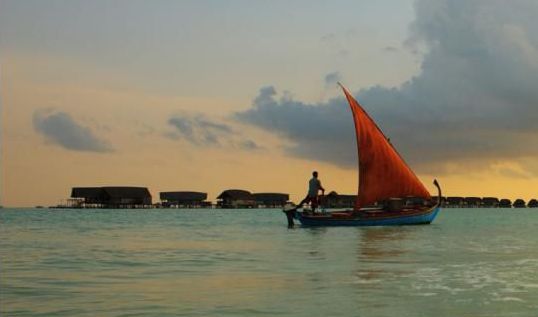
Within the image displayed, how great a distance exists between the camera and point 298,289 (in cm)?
1398

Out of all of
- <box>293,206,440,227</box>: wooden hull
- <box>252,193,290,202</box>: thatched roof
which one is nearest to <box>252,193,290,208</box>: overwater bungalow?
<box>252,193,290,202</box>: thatched roof

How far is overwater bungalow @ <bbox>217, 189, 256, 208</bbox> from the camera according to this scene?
158 meters

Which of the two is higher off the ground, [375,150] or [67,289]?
[375,150]

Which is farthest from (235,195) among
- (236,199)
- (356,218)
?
(356,218)

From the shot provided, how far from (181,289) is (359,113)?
1208 inches

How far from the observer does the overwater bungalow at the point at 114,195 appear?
142500 mm

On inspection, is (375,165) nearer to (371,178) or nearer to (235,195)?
(371,178)

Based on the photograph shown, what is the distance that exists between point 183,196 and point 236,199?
12285mm

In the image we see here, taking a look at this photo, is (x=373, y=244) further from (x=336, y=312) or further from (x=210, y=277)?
(x=336, y=312)

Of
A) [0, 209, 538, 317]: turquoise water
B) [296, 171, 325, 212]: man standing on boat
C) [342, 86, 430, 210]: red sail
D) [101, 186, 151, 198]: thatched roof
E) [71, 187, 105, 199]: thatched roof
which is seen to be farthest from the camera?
[71, 187, 105, 199]: thatched roof

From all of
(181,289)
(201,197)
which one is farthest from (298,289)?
(201,197)

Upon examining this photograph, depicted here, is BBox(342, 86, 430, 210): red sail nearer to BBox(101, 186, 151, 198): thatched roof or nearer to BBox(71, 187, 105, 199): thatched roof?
BBox(101, 186, 151, 198): thatched roof

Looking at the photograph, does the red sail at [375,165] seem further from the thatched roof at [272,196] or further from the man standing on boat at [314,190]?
the thatched roof at [272,196]

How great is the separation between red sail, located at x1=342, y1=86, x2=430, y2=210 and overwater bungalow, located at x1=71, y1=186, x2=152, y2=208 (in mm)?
104303
